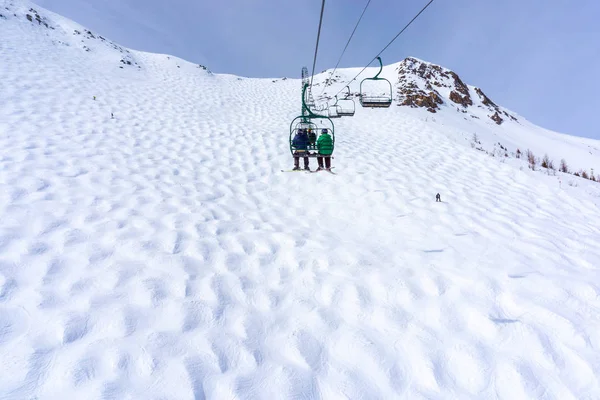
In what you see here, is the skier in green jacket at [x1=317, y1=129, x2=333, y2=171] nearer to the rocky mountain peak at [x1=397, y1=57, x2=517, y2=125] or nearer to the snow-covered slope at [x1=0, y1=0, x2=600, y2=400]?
the snow-covered slope at [x1=0, y1=0, x2=600, y2=400]

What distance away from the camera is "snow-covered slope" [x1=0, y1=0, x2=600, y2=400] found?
9.05ft

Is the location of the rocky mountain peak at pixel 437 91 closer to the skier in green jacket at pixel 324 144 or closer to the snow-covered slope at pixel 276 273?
the snow-covered slope at pixel 276 273

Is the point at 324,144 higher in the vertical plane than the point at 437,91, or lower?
lower

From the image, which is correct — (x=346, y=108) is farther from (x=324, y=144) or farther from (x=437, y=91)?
(x=324, y=144)

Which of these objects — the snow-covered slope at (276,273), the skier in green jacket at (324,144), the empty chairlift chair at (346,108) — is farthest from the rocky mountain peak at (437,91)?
the skier in green jacket at (324,144)

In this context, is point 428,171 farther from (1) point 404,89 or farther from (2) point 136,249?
(1) point 404,89

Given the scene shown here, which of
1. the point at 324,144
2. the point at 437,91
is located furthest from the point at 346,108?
the point at 324,144

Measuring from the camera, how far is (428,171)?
31.5ft

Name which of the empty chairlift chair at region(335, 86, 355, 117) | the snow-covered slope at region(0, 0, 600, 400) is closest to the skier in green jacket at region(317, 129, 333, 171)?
the snow-covered slope at region(0, 0, 600, 400)

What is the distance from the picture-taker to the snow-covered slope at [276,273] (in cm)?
276

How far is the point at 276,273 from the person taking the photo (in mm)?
4367

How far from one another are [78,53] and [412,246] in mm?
24493

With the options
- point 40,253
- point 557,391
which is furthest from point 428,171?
point 40,253

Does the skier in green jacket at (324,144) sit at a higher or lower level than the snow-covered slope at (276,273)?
higher
